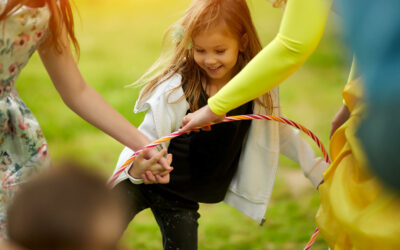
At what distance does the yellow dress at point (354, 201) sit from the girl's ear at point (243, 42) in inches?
24.2

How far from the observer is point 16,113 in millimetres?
1634

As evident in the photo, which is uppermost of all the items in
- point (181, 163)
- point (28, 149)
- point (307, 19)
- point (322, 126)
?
point (307, 19)

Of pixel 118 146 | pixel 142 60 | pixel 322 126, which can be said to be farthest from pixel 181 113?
pixel 142 60

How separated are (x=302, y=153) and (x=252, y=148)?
22 cm

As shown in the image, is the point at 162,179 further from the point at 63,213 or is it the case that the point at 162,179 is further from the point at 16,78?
the point at 63,213

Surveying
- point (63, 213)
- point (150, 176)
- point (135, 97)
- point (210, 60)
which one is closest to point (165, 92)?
point (210, 60)

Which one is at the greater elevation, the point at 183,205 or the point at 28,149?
the point at 28,149

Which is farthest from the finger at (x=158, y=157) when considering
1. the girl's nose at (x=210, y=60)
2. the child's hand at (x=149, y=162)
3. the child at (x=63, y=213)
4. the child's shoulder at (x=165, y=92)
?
the child at (x=63, y=213)

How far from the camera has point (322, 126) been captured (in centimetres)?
447

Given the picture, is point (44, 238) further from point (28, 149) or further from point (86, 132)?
point (86, 132)

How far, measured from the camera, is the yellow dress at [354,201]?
1.30 metres

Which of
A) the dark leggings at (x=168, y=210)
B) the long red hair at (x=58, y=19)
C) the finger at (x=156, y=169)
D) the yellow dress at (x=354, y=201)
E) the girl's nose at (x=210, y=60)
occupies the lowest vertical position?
the dark leggings at (x=168, y=210)

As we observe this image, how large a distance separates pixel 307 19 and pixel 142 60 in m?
4.48

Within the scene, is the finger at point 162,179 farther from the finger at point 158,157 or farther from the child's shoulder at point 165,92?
the child's shoulder at point 165,92
